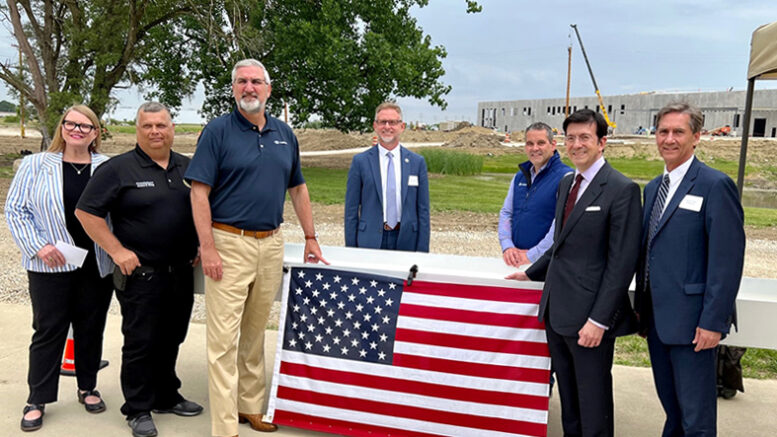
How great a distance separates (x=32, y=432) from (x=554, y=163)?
3.78 meters

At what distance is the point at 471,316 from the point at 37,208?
269cm

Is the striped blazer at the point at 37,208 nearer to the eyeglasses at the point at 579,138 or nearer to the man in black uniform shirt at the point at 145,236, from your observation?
the man in black uniform shirt at the point at 145,236

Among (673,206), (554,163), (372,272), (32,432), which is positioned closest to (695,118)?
(673,206)

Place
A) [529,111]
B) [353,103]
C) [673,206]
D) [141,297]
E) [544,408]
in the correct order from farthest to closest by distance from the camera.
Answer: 1. [529,111]
2. [353,103]
3. [141,297]
4. [544,408]
5. [673,206]

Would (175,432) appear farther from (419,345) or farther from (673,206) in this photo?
(673,206)

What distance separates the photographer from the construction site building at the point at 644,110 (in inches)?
2514

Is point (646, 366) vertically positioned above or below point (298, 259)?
below

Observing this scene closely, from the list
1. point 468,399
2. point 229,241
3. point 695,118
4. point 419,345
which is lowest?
point 468,399

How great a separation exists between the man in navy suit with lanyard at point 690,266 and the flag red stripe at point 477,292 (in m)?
0.66

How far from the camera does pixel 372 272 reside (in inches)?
148

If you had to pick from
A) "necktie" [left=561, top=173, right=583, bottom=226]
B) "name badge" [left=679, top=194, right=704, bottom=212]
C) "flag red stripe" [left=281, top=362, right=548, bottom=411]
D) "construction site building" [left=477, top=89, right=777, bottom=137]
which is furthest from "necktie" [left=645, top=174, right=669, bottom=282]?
"construction site building" [left=477, top=89, right=777, bottom=137]

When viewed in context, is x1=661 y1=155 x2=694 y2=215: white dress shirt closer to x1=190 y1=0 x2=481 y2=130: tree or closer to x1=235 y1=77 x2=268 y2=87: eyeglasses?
x1=235 y1=77 x2=268 y2=87: eyeglasses

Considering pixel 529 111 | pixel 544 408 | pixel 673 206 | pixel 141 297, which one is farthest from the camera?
pixel 529 111

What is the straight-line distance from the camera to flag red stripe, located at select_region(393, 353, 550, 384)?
3.44m
